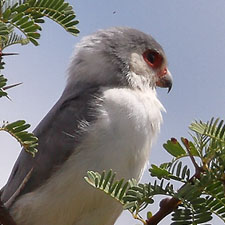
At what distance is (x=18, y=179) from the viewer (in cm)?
546

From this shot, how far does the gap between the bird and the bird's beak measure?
0.54 metres

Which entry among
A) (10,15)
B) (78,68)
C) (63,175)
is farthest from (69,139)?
(10,15)

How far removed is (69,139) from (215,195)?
2.73 meters

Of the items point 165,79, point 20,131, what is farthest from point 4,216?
point 165,79

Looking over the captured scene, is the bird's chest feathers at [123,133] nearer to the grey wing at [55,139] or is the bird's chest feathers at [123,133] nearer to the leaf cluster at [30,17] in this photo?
the grey wing at [55,139]

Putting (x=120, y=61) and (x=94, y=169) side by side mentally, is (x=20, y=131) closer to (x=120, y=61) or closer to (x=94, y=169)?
(x=94, y=169)

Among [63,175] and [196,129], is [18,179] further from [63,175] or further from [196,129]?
[196,129]

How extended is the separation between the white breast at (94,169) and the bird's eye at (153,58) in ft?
4.46

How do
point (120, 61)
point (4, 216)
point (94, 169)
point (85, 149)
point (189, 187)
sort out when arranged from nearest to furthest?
point (189, 187)
point (4, 216)
point (94, 169)
point (85, 149)
point (120, 61)

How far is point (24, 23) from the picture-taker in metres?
3.18

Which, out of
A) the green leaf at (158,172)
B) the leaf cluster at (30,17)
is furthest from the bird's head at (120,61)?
the green leaf at (158,172)

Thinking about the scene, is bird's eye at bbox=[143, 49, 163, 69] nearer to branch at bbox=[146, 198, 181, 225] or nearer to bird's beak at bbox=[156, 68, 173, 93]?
bird's beak at bbox=[156, 68, 173, 93]

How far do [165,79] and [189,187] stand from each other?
4150mm

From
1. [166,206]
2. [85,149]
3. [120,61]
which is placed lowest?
[85,149]
